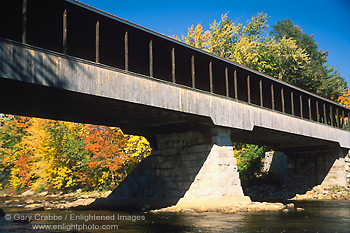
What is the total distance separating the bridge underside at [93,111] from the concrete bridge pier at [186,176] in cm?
63

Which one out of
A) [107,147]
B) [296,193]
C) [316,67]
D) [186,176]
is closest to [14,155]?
[107,147]

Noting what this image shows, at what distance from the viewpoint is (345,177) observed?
3216 centimetres

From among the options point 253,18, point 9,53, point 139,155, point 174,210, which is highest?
point 253,18

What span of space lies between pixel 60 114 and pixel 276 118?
498 inches

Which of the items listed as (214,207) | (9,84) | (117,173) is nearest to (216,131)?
(214,207)

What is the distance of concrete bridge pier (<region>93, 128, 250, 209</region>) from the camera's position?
18.9 metres

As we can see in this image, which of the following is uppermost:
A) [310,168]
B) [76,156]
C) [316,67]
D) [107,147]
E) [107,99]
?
[316,67]

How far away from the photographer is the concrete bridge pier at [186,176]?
18.9 m

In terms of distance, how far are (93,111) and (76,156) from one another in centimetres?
2084

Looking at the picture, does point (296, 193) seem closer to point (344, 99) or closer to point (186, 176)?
point (186, 176)

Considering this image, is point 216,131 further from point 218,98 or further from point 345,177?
point 345,177

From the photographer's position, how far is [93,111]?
1727 centimetres

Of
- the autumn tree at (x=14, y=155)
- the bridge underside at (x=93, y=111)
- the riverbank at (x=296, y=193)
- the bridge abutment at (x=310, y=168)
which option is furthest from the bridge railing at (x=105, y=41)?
the autumn tree at (x=14, y=155)

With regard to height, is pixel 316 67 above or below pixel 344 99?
above
